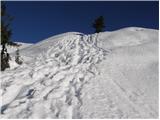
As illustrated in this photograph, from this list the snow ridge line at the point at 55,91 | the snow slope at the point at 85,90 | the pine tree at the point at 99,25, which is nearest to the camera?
the snow ridge line at the point at 55,91


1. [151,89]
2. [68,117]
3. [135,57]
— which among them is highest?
[135,57]

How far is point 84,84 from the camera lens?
37.3 ft

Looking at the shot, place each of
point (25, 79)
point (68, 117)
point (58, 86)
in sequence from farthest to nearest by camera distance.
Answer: point (25, 79) < point (58, 86) < point (68, 117)

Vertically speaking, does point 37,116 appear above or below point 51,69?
below

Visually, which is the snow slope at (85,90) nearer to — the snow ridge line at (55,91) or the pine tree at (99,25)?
the snow ridge line at (55,91)

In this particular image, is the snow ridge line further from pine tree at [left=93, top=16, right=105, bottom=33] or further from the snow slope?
pine tree at [left=93, top=16, right=105, bottom=33]

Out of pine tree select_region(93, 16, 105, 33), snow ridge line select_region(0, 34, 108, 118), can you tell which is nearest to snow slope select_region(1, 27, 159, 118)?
snow ridge line select_region(0, 34, 108, 118)

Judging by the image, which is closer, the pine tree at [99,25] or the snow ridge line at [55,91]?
the snow ridge line at [55,91]

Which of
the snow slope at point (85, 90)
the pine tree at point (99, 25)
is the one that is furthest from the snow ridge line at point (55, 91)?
the pine tree at point (99, 25)

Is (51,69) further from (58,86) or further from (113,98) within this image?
(113,98)

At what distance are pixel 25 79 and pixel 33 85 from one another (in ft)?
3.48

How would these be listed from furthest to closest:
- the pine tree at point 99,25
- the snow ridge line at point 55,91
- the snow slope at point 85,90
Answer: the pine tree at point 99,25 < the snow slope at point 85,90 < the snow ridge line at point 55,91

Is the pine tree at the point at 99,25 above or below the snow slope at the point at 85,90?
above

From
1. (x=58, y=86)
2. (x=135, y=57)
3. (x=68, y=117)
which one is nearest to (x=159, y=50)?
(x=135, y=57)
